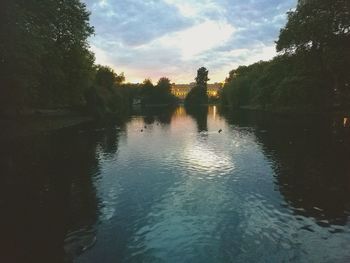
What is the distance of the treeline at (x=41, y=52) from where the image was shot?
42.2 m

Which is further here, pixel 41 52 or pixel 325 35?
pixel 325 35

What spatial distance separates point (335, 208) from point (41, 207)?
649 inches

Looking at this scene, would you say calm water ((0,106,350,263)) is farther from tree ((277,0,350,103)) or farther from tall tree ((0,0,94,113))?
tree ((277,0,350,103))

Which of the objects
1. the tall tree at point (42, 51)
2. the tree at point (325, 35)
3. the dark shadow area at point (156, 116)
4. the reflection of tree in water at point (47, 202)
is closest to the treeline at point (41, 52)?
the tall tree at point (42, 51)

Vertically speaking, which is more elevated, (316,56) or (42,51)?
(316,56)

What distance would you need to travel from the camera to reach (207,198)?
23266 mm

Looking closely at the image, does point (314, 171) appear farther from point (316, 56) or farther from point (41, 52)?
point (316, 56)

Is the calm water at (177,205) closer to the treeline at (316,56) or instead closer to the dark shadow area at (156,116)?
the treeline at (316,56)

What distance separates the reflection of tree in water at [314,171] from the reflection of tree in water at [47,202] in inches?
462

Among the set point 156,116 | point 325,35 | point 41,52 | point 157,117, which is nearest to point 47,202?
point 41,52

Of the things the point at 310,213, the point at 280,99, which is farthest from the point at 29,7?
the point at 280,99

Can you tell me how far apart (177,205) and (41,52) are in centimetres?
3320

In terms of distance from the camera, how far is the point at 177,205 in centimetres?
2197

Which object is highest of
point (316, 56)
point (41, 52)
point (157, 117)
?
point (316, 56)
